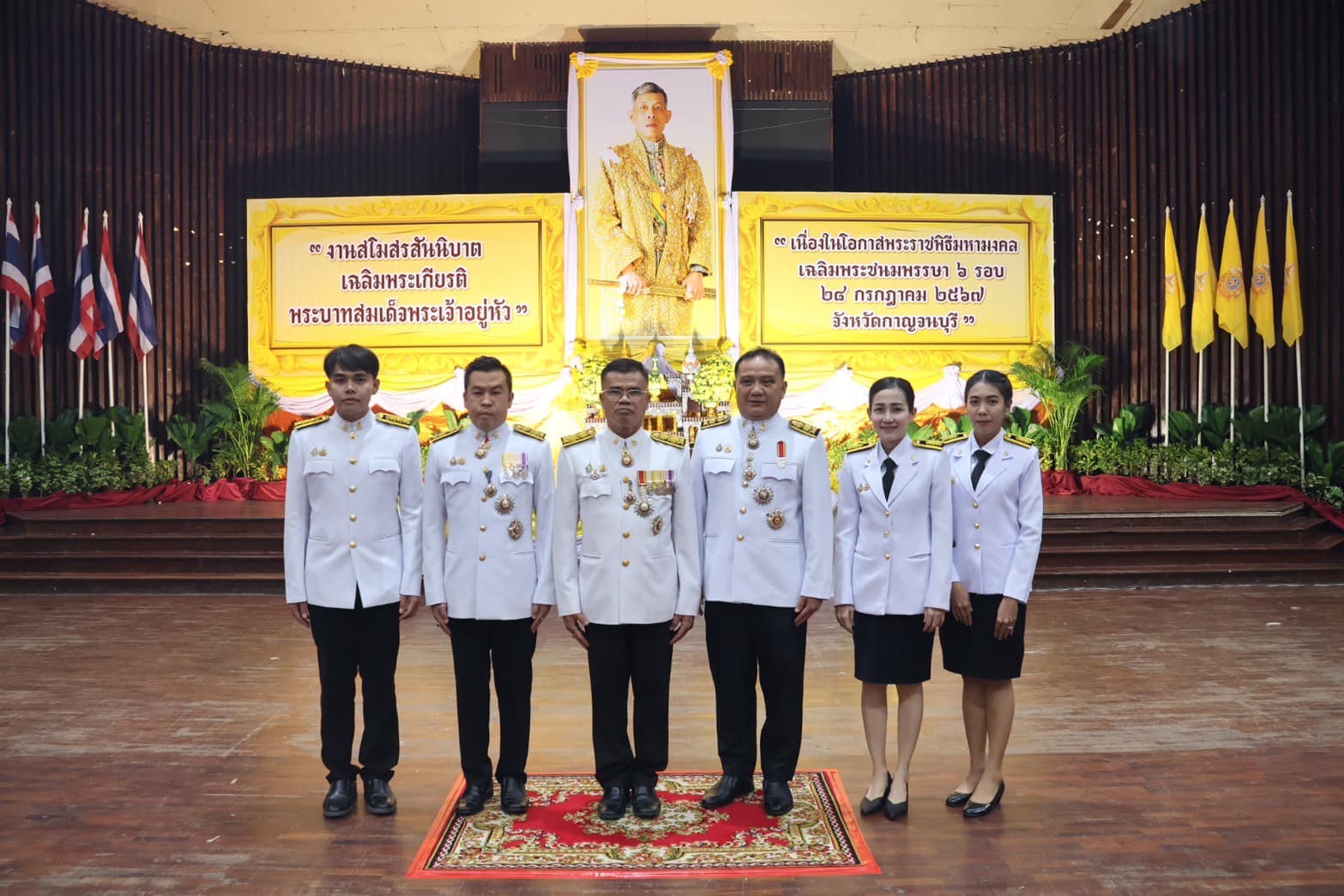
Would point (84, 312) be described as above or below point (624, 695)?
above

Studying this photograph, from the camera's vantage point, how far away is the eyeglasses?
2.93 meters

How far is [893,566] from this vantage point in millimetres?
2943

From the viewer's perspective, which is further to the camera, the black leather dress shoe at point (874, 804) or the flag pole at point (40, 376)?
the flag pole at point (40, 376)

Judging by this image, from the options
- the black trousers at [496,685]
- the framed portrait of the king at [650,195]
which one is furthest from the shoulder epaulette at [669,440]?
the framed portrait of the king at [650,195]

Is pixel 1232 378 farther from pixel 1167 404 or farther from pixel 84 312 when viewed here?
pixel 84 312

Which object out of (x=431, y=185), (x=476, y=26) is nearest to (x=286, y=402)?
(x=431, y=185)

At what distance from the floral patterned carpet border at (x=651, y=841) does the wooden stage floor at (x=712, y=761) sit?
0.21ft

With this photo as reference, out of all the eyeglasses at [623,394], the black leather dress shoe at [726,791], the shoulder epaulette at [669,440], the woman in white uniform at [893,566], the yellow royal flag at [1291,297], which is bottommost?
the black leather dress shoe at [726,791]

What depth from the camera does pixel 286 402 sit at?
1054cm

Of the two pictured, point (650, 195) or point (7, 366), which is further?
point (650, 195)

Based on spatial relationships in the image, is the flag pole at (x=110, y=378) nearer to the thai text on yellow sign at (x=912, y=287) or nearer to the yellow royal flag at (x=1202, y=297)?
the thai text on yellow sign at (x=912, y=287)

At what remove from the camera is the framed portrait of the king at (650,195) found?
1036 centimetres

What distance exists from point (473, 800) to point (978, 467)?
165 centimetres

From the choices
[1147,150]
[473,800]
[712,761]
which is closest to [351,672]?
[473,800]
